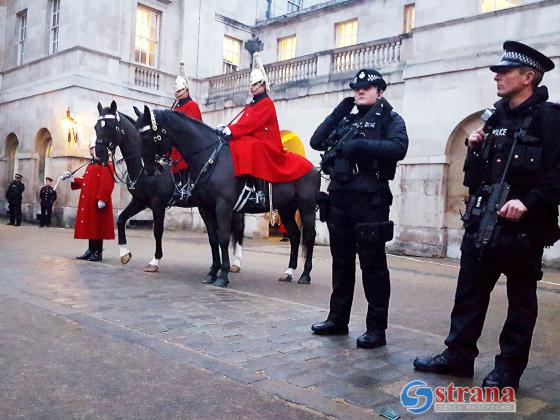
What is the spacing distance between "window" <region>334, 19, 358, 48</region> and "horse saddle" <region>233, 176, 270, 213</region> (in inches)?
566

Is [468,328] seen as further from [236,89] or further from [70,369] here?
[236,89]

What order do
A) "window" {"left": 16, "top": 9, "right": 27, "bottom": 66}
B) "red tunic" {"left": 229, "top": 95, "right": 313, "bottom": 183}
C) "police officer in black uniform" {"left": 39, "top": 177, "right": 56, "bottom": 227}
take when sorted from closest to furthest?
"red tunic" {"left": 229, "top": 95, "right": 313, "bottom": 183}
"police officer in black uniform" {"left": 39, "top": 177, "right": 56, "bottom": 227}
"window" {"left": 16, "top": 9, "right": 27, "bottom": 66}

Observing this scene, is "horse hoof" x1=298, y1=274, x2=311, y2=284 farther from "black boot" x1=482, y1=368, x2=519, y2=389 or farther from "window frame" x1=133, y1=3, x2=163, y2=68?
"window frame" x1=133, y1=3, x2=163, y2=68

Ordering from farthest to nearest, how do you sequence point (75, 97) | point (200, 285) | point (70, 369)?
point (75, 97)
point (200, 285)
point (70, 369)

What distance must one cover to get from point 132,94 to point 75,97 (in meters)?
2.25

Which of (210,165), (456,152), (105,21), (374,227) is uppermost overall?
(105,21)

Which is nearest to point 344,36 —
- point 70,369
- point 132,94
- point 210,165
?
point 132,94

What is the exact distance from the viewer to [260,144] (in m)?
7.43

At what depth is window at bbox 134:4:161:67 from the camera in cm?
2119

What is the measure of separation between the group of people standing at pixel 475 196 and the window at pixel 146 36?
61.2 feet

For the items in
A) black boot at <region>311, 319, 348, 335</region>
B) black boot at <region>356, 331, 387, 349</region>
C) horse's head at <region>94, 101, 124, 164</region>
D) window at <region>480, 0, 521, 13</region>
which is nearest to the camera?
black boot at <region>356, 331, 387, 349</region>

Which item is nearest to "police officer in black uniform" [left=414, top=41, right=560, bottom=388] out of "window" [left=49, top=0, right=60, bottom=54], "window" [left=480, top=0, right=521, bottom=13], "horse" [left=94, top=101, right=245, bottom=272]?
"horse" [left=94, top=101, right=245, bottom=272]

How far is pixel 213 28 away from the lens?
23219 mm

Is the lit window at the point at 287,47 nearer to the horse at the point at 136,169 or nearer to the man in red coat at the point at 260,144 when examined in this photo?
the man in red coat at the point at 260,144
